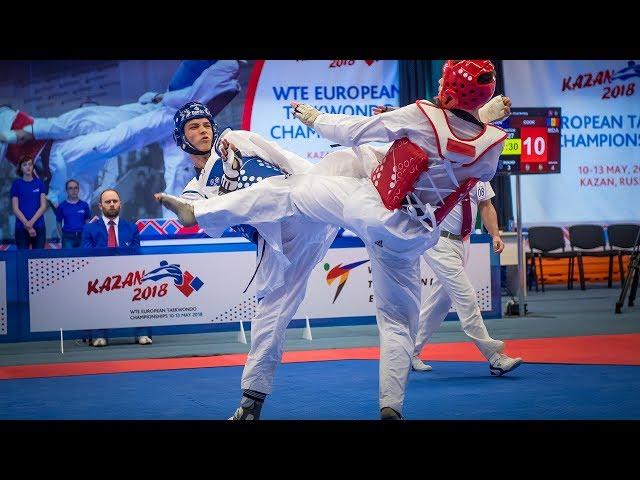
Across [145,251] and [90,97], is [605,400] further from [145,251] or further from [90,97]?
[90,97]

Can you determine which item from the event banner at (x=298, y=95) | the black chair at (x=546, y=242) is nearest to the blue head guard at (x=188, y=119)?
the event banner at (x=298, y=95)

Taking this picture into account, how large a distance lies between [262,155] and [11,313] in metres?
4.87

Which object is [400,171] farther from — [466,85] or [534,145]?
[534,145]

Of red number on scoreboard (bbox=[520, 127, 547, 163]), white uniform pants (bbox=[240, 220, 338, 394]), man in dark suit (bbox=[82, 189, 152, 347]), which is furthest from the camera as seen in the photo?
red number on scoreboard (bbox=[520, 127, 547, 163])

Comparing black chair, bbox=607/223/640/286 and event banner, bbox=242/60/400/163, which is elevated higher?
event banner, bbox=242/60/400/163

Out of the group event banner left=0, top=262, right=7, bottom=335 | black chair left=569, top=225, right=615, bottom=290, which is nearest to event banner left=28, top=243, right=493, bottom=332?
event banner left=0, top=262, right=7, bottom=335

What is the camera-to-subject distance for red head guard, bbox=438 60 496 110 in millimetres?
4324

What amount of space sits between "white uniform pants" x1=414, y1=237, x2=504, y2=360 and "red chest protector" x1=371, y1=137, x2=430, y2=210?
234cm

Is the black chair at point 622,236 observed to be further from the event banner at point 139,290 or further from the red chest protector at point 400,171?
the red chest protector at point 400,171

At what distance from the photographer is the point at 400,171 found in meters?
4.23

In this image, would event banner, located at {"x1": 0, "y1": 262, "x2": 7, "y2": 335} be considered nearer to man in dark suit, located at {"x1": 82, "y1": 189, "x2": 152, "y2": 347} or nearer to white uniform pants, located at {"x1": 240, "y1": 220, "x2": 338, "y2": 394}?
man in dark suit, located at {"x1": 82, "y1": 189, "x2": 152, "y2": 347}

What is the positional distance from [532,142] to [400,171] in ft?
22.8

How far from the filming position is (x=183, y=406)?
5.39 meters

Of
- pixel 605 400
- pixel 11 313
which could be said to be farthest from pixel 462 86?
pixel 11 313
